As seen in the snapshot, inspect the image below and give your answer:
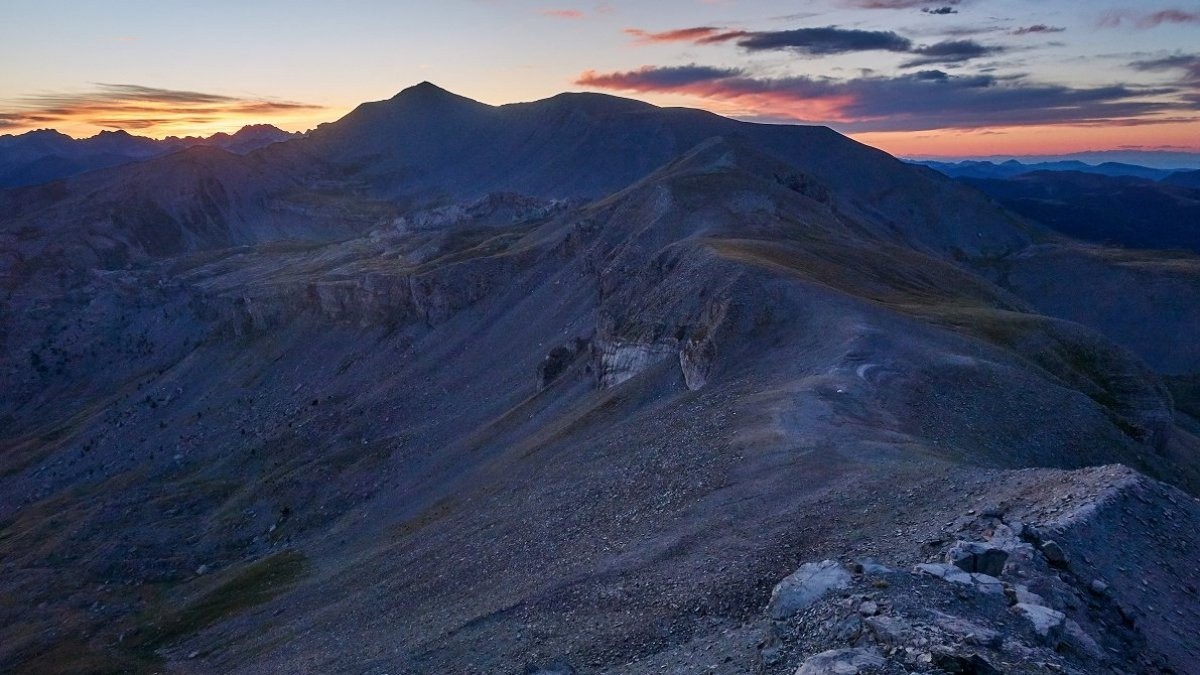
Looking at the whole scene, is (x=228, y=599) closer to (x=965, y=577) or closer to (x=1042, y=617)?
(x=965, y=577)

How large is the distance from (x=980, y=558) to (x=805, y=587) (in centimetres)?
387

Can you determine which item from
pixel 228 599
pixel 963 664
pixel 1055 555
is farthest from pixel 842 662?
pixel 228 599

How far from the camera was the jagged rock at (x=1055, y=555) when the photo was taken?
61.2ft

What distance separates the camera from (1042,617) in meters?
16.5

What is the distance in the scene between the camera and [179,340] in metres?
111

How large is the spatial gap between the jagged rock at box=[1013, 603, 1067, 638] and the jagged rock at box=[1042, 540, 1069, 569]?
1.85m

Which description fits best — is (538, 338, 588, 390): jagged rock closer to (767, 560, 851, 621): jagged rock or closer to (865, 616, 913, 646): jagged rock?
(767, 560, 851, 621): jagged rock

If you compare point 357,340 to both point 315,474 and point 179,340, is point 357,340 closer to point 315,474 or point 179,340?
point 315,474

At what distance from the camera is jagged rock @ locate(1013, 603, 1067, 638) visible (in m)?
16.2

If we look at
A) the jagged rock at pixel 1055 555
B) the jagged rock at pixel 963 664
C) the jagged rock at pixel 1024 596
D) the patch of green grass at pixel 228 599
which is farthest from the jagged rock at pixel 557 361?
the jagged rock at pixel 963 664

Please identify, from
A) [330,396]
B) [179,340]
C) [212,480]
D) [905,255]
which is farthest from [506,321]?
[179,340]

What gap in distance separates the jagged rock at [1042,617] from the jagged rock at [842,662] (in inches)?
136

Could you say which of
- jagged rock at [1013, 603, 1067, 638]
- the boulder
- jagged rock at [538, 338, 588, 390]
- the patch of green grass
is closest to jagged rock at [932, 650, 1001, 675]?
jagged rock at [1013, 603, 1067, 638]

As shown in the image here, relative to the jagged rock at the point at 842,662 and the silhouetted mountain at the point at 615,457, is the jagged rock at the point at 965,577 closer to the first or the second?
the silhouetted mountain at the point at 615,457
